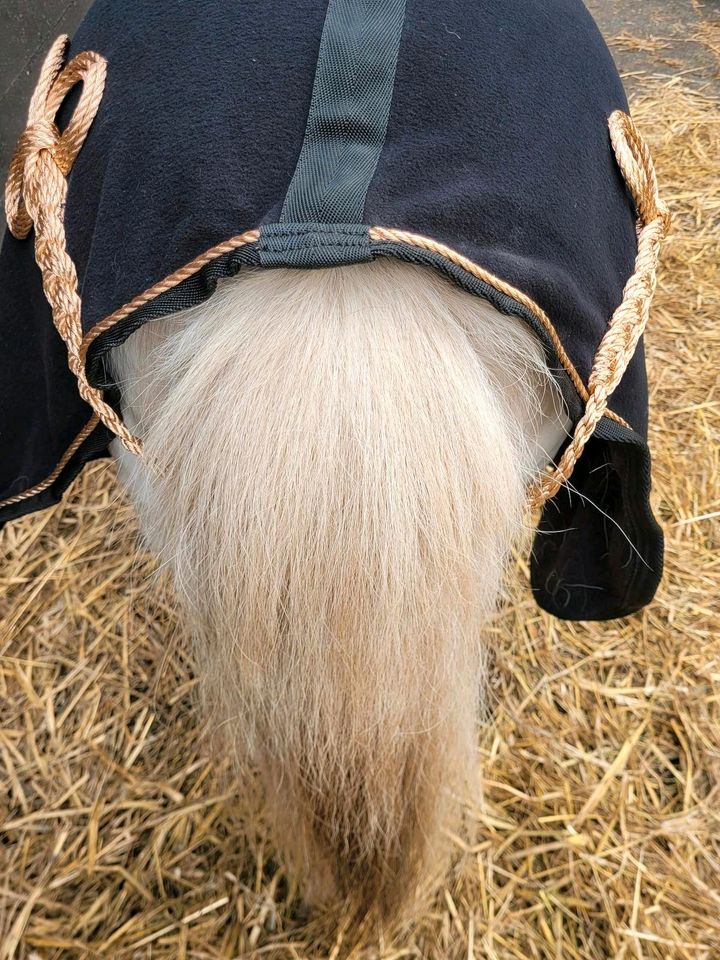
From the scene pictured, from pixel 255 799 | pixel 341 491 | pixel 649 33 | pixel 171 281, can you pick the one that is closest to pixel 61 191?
pixel 171 281

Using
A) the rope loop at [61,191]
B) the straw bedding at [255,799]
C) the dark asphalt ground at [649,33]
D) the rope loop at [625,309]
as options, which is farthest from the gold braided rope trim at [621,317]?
the dark asphalt ground at [649,33]

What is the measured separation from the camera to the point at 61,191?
52 centimetres

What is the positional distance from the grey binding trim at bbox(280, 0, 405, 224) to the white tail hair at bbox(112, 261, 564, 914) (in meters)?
0.04

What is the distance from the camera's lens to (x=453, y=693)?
0.48 m

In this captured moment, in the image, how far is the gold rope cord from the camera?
1.60ft

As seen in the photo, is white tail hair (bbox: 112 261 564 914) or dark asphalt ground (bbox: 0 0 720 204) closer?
white tail hair (bbox: 112 261 564 914)

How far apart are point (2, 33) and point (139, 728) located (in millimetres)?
1174

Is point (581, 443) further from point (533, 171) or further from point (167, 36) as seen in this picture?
point (167, 36)

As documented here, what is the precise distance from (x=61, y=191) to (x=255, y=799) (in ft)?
1.70

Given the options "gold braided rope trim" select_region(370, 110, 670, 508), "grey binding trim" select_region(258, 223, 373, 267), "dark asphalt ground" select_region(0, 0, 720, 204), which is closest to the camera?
"grey binding trim" select_region(258, 223, 373, 267)

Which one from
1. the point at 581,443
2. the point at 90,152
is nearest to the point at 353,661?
the point at 581,443

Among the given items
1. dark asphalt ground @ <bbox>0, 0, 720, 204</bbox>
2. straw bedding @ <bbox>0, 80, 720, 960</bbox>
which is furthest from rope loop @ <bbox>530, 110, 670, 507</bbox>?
dark asphalt ground @ <bbox>0, 0, 720, 204</bbox>

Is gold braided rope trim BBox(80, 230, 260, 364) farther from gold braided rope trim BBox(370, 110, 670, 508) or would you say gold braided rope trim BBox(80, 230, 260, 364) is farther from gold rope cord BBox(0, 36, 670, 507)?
gold braided rope trim BBox(370, 110, 670, 508)

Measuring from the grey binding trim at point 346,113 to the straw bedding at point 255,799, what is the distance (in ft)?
1.78
